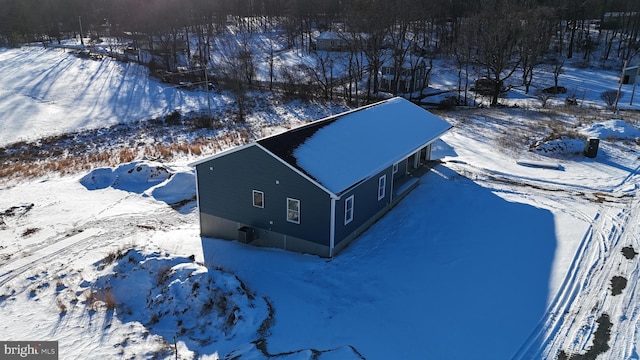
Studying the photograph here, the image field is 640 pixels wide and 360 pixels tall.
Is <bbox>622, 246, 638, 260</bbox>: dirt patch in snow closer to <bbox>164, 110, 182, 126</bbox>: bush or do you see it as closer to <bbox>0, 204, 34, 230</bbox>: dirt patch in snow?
<bbox>0, 204, 34, 230</bbox>: dirt patch in snow

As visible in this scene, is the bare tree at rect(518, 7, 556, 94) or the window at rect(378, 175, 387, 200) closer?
the window at rect(378, 175, 387, 200)

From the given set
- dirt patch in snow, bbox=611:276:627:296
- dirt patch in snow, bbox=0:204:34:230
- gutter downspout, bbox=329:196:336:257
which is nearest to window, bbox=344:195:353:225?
gutter downspout, bbox=329:196:336:257

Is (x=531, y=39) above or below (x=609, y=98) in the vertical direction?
above

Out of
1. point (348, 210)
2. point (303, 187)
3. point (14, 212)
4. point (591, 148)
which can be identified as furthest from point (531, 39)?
point (14, 212)

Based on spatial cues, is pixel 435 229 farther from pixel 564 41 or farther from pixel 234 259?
pixel 564 41

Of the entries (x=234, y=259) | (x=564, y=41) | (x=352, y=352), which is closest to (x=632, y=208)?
(x=352, y=352)

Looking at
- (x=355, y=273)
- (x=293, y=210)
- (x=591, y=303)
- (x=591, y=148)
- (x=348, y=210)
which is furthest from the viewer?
(x=591, y=148)

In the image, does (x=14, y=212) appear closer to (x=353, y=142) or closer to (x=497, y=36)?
(x=353, y=142)
